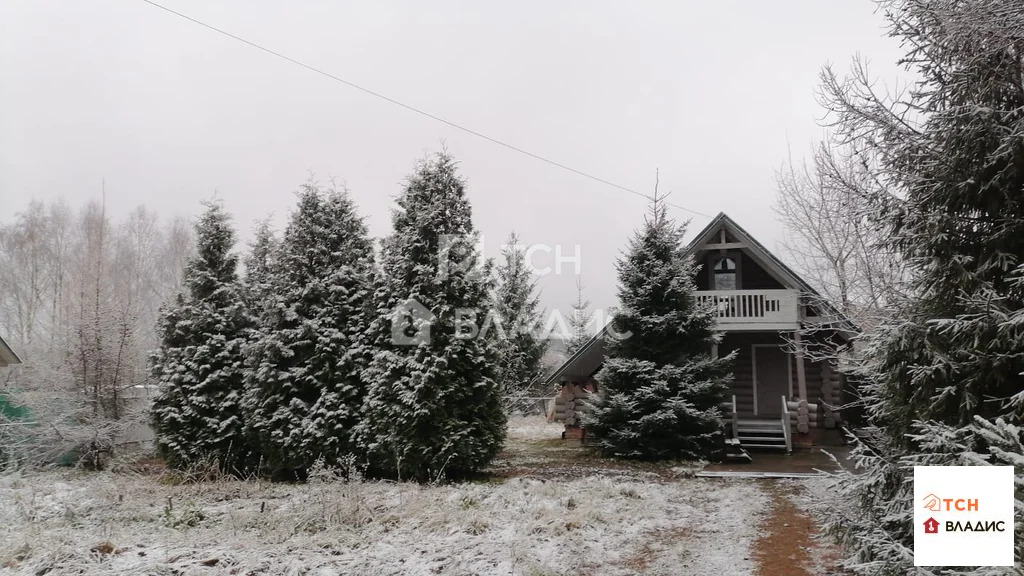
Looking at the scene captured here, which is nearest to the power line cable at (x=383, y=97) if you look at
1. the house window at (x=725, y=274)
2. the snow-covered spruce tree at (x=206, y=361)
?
the house window at (x=725, y=274)

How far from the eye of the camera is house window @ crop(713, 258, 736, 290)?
1891 centimetres

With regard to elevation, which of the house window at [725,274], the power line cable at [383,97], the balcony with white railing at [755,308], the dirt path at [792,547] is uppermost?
the power line cable at [383,97]

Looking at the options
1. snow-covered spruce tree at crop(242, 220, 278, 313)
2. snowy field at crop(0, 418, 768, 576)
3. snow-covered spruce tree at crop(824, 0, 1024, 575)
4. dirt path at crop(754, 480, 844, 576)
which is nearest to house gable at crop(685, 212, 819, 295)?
snowy field at crop(0, 418, 768, 576)

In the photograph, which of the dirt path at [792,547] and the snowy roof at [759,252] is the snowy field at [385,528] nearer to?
the dirt path at [792,547]

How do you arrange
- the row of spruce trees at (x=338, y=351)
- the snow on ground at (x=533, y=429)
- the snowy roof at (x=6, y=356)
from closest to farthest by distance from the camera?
the row of spruce trees at (x=338, y=351), the snowy roof at (x=6, y=356), the snow on ground at (x=533, y=429)

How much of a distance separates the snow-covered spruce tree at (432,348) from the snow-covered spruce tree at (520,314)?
1614 centimetres

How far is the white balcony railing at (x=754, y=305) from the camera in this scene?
54.6ft

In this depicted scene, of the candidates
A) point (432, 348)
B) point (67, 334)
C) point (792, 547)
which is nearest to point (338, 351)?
point (432, 348)

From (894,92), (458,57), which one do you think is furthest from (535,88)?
(894,92)

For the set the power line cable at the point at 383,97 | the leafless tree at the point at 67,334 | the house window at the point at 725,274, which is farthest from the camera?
the house window at the point at 725,274

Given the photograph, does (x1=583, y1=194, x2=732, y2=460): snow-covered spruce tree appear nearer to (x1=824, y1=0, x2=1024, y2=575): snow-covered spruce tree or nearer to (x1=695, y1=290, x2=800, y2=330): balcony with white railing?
(x1=695, y1=290, x2=800, y2=330): balcony with white railing

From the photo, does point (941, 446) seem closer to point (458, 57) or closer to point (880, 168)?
point (880, 168)

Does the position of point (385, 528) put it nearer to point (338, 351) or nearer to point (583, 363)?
point (338, 351)

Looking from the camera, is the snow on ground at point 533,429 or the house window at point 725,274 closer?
the house window at point 725,274
